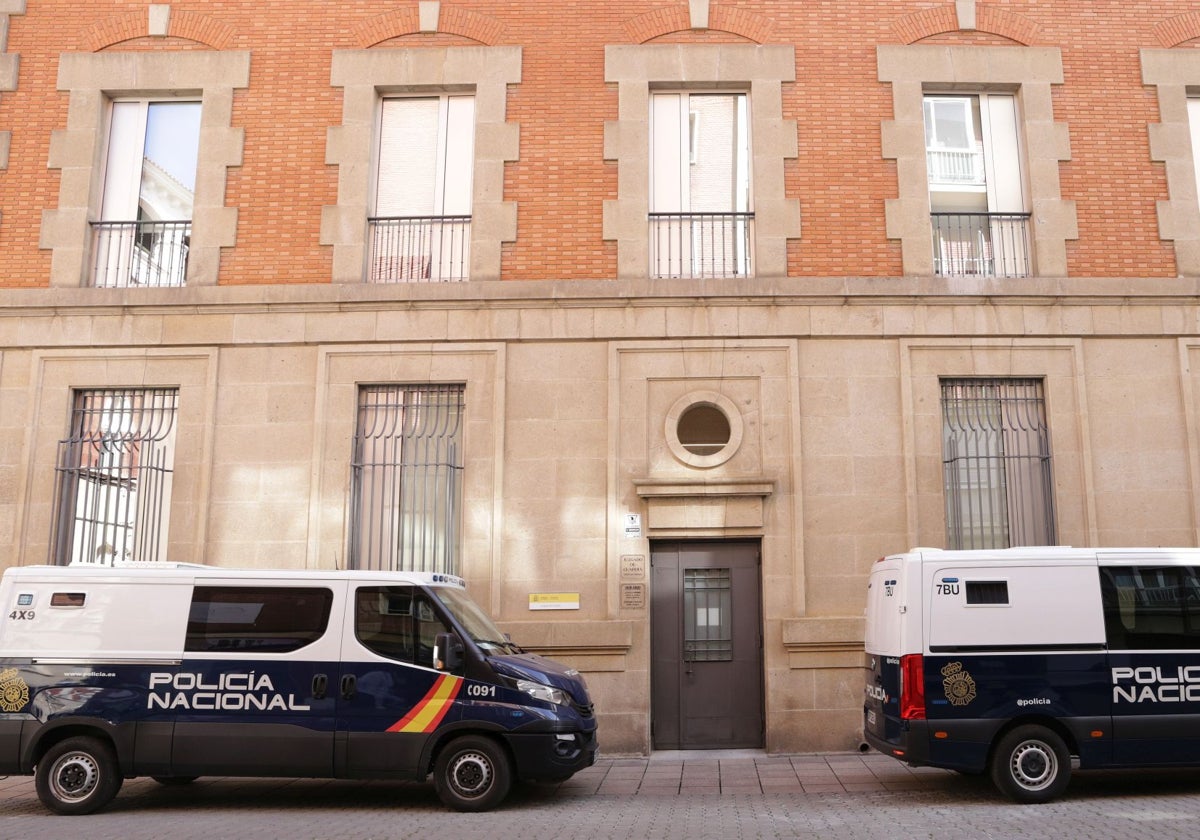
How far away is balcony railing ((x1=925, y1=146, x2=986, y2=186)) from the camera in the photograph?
509 inches

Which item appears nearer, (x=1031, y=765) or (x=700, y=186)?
(x=1031, y=765)

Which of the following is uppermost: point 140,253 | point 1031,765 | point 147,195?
point 147,195

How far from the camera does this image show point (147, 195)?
1324cm

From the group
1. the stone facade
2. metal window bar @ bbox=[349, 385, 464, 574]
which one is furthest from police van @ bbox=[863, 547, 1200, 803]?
metal window bar @ bbox=[349, 385, 464, 574]

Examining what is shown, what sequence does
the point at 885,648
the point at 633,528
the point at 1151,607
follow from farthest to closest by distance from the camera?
1. the point at 633,528
2. the point at 885,648
3. the point at 1151,607

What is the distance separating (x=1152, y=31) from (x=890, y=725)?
959 cm

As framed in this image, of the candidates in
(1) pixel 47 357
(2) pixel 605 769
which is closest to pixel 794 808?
(2) pixel 605 769

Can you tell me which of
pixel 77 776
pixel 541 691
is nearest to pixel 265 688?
pixel 77 776

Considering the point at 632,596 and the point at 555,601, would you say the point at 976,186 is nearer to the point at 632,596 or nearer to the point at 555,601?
the point at 632,596

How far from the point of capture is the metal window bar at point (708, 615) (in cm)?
1180

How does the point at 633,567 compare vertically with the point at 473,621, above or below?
above

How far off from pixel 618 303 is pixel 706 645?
412 cm

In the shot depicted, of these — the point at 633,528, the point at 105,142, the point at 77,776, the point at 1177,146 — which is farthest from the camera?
the point at 105,142

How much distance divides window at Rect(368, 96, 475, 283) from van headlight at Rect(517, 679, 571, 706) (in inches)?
221
